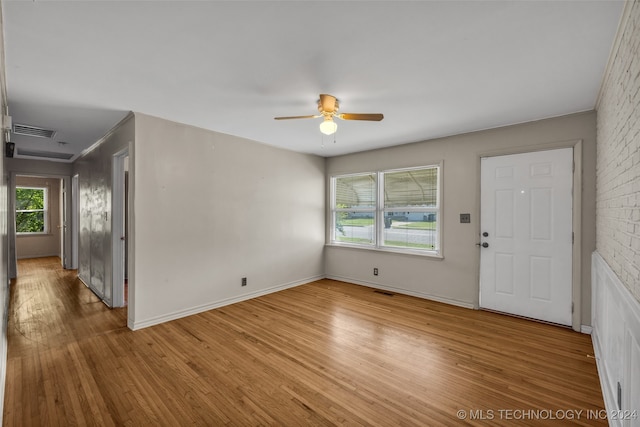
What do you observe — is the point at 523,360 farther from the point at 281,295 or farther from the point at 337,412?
the point at 281,295

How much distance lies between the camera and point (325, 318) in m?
3.52

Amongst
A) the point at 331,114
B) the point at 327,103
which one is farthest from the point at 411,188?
the point at 327,103

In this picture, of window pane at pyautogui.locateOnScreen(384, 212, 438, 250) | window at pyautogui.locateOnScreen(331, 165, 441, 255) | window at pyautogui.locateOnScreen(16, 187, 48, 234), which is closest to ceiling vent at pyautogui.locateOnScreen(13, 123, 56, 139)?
window at pyautogui.locateOnScreen(331, 165, 441, 255)

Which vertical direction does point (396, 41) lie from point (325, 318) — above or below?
above

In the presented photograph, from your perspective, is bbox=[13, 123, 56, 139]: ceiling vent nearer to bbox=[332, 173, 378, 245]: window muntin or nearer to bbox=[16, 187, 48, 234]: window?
bbox=[332, 173, 378, 245]: window muntin

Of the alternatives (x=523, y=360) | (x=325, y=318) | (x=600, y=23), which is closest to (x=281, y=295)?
(x=325, y=318)

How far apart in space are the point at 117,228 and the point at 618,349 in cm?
497

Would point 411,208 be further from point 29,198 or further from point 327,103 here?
point 29,198

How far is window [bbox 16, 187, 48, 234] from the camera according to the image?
7.44 m

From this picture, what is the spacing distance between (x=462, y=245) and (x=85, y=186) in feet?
20.7

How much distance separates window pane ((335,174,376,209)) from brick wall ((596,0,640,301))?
301 centimetres

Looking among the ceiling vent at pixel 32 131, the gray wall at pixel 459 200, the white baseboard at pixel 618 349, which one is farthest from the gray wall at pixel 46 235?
the white baseboard at pixel 618 349

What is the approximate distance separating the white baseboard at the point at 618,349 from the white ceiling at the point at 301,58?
5.15 ft

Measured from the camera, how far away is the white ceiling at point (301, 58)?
158 cm
